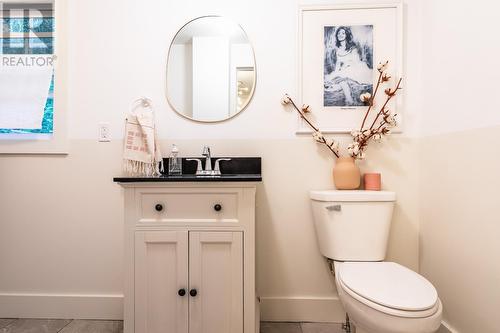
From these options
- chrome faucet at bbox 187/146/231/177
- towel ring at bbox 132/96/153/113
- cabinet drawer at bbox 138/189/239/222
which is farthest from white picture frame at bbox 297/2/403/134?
towel ring at bbox 132/96/153/113

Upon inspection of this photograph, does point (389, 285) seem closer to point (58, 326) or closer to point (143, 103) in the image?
point (143, 103)

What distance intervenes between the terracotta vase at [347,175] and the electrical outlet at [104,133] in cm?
129

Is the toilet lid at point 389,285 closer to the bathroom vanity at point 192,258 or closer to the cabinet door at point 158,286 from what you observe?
the bathroom vanity at point 192,258

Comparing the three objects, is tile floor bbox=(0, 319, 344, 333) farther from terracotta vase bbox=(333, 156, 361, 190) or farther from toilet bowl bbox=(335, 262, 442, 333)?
terracotta vase bbox=(333, 156, 361, 190)

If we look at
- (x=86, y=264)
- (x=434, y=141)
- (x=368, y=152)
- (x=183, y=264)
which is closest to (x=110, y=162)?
(x=86, y=264)

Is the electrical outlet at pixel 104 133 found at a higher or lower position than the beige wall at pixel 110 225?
higher

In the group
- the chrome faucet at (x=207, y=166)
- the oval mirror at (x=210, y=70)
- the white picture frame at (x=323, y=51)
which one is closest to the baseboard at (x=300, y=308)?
the chrome faucet at (x=207, y=166)

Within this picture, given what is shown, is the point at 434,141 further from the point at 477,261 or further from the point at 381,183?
the point at 477,261

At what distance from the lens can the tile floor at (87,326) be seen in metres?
1.46

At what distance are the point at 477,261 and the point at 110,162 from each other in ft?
6.00

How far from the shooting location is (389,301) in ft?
3.00

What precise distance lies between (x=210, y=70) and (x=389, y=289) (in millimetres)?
1333

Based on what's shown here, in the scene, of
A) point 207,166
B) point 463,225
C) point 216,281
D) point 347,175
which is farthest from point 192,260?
point 463,225

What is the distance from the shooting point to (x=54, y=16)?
1.58m
